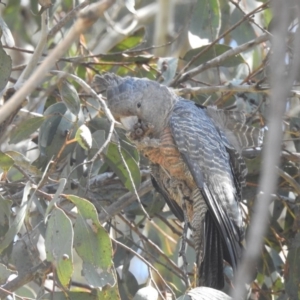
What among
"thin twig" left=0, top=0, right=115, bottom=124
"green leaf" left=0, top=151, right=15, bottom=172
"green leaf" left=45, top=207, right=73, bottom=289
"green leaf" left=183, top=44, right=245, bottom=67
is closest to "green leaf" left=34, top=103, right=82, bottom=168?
"green leaf" left=0, top=151, right=15, bottom=172

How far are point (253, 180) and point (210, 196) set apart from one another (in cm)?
57

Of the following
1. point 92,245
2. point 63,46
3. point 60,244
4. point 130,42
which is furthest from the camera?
point 130,42

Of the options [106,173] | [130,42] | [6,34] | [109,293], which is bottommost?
[109,293]

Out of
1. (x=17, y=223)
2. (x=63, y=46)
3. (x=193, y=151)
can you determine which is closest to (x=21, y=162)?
(x=17, y=223)

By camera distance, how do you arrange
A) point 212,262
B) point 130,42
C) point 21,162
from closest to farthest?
point 21,162
point 212,262
point 130,42

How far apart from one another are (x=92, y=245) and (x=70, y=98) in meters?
0.68

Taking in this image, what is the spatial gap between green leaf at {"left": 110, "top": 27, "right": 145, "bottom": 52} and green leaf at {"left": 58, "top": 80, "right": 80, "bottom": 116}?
118 cm

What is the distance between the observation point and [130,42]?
12.7ft

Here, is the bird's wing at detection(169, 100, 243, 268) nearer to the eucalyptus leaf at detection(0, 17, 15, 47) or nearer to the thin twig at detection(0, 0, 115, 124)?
the eucalyptus leaf at detection(0, 17, 15, 47)

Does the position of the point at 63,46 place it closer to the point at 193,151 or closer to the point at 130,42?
the point at 193,151

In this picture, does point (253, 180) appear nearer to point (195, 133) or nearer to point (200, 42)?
point (195, 133)

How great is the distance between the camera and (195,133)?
316cm

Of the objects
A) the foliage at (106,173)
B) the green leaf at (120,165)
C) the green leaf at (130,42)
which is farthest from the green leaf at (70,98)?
the green leaf at (130,42)

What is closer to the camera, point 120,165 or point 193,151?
point 120,165
